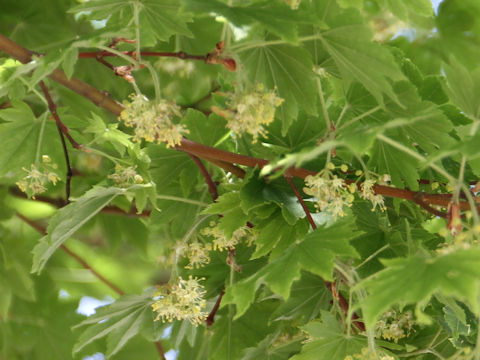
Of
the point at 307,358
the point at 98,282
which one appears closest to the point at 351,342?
the point at 307,358

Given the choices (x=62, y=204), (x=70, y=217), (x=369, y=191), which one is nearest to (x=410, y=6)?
(x=369, y=191)

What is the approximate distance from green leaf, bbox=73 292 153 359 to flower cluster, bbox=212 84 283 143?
1.59ft

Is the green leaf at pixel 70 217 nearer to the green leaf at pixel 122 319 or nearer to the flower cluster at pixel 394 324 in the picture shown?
the green leaf at pixel 122 319

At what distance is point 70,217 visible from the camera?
1.09m

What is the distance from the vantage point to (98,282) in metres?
2.34

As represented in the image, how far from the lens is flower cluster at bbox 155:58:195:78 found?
201 centimetres

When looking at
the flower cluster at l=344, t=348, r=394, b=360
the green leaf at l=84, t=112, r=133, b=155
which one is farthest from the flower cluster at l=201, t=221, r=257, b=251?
the flower cluster at l=344, t=348, r=394, b=360

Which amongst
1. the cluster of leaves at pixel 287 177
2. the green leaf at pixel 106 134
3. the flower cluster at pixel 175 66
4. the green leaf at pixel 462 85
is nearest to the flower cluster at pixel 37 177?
the cluster of leaves at pixel 287 177

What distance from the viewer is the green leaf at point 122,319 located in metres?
1.29

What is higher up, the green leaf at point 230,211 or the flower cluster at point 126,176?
the flower cluster at point 126,176

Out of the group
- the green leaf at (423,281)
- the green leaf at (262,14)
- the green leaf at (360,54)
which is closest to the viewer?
the green leaf at (423,281)

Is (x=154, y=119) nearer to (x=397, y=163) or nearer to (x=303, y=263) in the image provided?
(x=303, y=263)

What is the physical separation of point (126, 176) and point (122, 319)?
33cm

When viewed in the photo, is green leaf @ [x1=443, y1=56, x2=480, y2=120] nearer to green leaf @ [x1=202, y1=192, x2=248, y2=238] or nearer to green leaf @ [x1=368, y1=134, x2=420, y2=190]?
green leaf @ [x1=368, y1=134, x2=420, y2=190]
